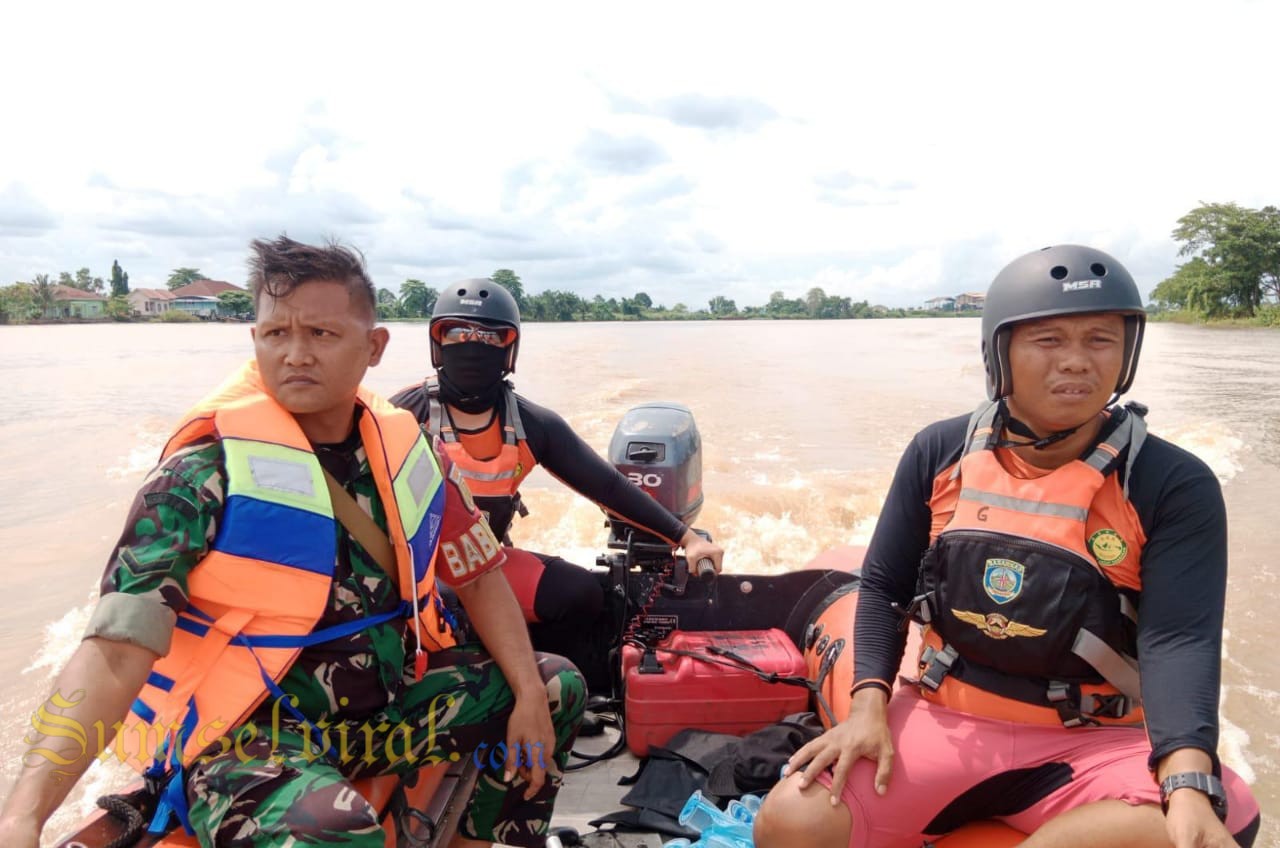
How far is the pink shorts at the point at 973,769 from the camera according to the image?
167 cm

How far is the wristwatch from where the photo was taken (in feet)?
4.72

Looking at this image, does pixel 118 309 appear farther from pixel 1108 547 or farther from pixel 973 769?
pixel 1108 547

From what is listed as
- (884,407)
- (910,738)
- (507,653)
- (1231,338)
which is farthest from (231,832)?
(1231,338)

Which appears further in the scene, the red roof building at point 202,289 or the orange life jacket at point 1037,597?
the red roof building at point 202,289

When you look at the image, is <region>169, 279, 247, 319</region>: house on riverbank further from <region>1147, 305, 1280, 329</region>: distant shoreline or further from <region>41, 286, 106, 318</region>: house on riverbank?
<region>1147, 305, 1280, 329</region>: distant shoreline

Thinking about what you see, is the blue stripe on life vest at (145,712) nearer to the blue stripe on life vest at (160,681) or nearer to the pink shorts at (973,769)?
the blue stripe on life vest at (160,681)

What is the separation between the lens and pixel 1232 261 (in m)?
37.4

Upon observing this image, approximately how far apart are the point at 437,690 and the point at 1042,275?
1.65m

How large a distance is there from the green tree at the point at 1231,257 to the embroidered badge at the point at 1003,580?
4471 cm

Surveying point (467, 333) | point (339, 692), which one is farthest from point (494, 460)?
point (339, 692)

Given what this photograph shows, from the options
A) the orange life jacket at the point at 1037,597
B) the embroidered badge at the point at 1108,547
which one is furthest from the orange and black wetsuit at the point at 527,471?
the embroidered badge at the point at 1108,547

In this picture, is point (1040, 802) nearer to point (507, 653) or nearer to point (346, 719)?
point (507, 653)

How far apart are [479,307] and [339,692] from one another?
176cm

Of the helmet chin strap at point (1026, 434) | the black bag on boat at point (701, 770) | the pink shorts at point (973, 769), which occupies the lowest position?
the black bag on boat at point (701, 770)
